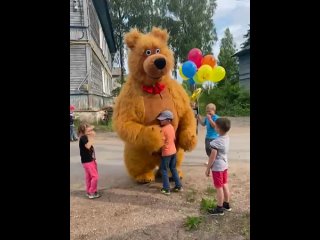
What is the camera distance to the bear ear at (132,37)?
2.88m

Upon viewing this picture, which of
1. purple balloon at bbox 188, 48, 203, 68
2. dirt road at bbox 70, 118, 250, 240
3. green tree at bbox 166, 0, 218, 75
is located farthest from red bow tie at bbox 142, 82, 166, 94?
purple balloon at bbox 188, 48, 203, 68

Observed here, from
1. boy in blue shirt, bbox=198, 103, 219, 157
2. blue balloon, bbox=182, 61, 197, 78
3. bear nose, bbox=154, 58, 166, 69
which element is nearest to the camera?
bear nose, bbox=154, 58, 166, 69

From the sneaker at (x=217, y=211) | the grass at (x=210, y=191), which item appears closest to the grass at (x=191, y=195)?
the grass at (x=210, y=191)

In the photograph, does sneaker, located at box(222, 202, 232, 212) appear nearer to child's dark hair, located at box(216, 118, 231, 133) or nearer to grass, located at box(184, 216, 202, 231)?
grass, located at box(184, 216, 202, 231)

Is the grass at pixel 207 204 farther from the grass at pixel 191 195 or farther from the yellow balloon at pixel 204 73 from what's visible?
the yellow balloon at pixel 204 73

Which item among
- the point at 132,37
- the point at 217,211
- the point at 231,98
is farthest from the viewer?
the point at 231,98

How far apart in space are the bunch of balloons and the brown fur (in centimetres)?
96

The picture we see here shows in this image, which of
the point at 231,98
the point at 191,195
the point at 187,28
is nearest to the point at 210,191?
the point at 191,195

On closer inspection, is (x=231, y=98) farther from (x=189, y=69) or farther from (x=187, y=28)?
(x=189, y=69)

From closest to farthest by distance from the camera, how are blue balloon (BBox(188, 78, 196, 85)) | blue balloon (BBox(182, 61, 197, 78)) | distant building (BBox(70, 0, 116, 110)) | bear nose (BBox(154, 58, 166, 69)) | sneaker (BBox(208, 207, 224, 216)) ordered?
sneaker (BBox(208, 207, 224, 216)) < bear nose (BBox(154, 58, 166, 69)) < blue balloon (BBox(182, 61, 197, 78)) < blue balloon (BBox(188, 78, 196, 85)) < distant building (BBox(70, 0, 116, 110))

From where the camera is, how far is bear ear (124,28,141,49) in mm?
2875

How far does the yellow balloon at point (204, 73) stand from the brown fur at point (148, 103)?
40.8 inches

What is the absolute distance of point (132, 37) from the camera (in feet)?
9.46

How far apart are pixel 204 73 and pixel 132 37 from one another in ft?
4.89
